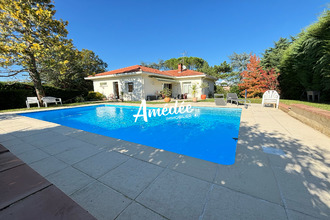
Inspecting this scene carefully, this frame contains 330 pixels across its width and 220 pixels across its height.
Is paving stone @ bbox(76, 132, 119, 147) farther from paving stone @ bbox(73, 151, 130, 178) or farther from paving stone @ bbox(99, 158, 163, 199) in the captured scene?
paving stone @ bbox(99, 158, 163, 199)

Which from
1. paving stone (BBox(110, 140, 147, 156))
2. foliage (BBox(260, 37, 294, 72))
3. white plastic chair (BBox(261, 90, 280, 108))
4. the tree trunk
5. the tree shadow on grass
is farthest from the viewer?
foliage (BBox(260, 37, 294, 72))

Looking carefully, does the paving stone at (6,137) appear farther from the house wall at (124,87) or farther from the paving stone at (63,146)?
the house wall at (124,87)

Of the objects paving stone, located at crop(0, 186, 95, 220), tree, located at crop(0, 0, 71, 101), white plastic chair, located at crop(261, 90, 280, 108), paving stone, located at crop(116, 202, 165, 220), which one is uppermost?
tree, located at crop(0, 0, 71, 101)

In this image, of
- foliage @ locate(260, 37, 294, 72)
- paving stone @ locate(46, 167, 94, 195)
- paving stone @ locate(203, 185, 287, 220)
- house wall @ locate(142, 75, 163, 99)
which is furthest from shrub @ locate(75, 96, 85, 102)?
foliage @ locate(260, 37, 294, 72)

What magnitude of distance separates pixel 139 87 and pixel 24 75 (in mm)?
11285

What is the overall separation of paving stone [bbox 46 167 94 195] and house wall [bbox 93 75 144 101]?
49.9 feet

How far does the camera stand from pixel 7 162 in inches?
51.4

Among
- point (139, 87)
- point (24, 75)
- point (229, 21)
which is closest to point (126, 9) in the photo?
point (139, 87)

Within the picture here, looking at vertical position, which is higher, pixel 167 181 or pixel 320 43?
pixel 320 43

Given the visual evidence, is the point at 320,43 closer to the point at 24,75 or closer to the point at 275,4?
the point at 275,4

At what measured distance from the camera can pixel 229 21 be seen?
733 inches

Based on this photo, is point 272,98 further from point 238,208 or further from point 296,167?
point 238,208

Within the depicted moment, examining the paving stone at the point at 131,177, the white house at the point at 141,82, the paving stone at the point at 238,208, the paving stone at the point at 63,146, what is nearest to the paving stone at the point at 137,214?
the paving stone at the point at 131,177

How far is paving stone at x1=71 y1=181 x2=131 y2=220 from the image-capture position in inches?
65.0
